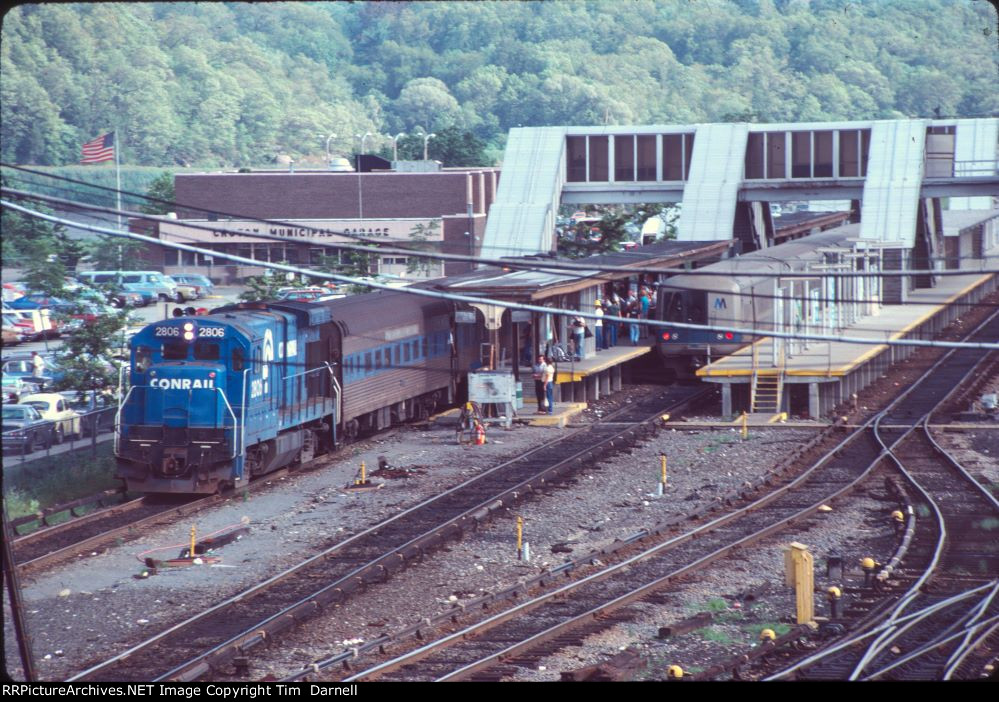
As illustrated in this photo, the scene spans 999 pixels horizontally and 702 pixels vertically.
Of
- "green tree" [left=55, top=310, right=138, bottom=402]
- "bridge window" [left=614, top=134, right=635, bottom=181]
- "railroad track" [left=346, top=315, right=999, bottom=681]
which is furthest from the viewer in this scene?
"bridge window" [left=614, top=134, right=635, bottom=181]

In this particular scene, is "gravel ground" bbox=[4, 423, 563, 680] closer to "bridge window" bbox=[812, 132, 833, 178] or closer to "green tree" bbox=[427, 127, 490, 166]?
"bridge window" bbox=[812, 132, 833, 178]

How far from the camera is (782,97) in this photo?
123 metres

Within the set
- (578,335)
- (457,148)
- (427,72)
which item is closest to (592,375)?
(578,335)

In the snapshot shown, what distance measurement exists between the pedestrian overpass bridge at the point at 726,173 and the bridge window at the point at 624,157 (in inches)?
1.4

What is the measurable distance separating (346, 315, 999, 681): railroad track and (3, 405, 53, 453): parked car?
11941 millimetres

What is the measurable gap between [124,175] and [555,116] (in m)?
33.6

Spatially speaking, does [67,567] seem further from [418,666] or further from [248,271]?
[248,271]

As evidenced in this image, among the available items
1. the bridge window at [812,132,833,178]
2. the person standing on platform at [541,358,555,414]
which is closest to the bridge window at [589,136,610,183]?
the bridge window at [812,132,833,178]

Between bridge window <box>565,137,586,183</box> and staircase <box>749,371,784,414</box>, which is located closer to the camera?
staircase <box>749,371,784,414</box>

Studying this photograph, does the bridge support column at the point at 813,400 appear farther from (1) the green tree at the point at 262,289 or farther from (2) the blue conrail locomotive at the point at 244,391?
(1) the green tree at the point at 262,289

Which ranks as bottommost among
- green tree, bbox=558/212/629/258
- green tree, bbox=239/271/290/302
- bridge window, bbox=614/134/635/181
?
green tree, bbox=239/271/290/302

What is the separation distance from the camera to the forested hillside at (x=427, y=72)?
324 ft

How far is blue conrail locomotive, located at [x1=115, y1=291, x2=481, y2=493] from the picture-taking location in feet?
60.4
